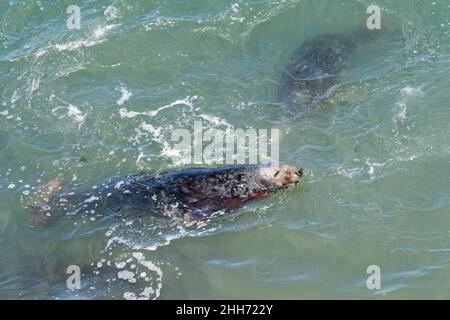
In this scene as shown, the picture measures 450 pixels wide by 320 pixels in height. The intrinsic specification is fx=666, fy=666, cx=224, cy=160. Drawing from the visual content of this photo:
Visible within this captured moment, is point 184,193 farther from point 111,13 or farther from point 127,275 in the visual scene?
point 111,13

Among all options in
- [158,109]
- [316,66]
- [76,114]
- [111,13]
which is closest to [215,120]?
[158,109]

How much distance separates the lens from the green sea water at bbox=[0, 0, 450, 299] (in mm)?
11586

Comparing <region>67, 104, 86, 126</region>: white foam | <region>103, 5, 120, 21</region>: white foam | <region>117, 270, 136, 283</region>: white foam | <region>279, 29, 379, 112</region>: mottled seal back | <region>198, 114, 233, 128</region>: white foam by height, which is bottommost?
<region>117, 270, 136, 283</region>: white foam

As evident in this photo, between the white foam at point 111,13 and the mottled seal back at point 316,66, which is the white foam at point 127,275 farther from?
the white foam at point 111,13

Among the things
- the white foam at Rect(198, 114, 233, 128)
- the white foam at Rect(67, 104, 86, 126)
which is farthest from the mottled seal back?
the white foam at Rect(67, 104, 86, 126)

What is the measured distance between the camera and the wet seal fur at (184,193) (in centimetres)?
1232

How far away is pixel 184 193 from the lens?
40.4 ft

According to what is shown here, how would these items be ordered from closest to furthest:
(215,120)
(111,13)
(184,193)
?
1. (184,193)
2. (215,120)
3. (111,13)

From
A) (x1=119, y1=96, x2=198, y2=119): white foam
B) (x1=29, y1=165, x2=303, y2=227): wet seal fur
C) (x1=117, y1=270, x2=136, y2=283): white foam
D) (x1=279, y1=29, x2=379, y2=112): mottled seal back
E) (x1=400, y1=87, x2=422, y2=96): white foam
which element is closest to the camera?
(x1=117, y1=270, x2=136, y2=283): white foam

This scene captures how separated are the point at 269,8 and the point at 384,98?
4114mm

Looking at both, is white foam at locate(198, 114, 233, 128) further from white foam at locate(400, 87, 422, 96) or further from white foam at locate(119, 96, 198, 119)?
white foam at locate(400, 87, 422, 96)

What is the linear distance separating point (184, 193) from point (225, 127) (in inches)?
102

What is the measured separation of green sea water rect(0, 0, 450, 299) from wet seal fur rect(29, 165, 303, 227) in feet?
0.82

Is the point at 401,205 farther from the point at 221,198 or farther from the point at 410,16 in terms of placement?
the point at 410,16
